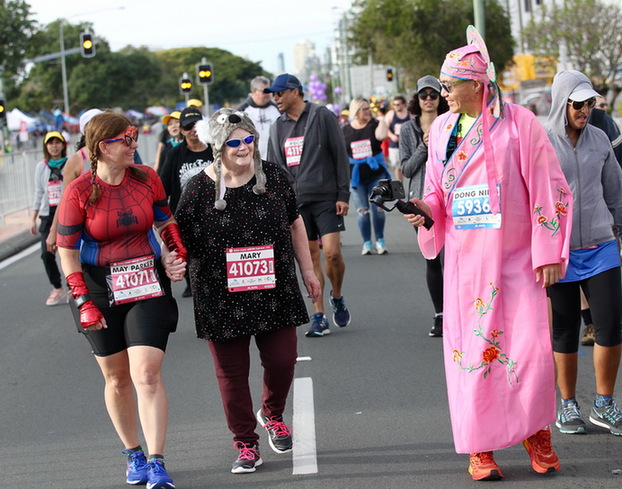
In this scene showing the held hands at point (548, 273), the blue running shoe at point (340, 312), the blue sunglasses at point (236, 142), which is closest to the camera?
the held hands at point (548, 273)

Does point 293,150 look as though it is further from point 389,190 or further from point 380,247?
point 380,247

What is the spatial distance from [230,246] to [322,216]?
10.5ft

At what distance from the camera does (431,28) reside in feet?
139

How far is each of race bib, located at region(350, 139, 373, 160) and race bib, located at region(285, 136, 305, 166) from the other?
4.69 m

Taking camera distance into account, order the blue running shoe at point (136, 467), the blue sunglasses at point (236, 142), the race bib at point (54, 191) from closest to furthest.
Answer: the blue sunglasses at point (236, 142) < the blue running shoe at point (136, 467) < the race bib at point (54, 191)

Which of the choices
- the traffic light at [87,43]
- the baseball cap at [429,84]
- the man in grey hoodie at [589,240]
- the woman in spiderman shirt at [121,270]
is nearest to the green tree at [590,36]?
the traffic light at [87,43]

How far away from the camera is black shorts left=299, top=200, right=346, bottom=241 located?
8195mm

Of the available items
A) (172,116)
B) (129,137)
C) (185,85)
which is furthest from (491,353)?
(185,85)

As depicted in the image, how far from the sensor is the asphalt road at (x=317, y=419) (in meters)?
5.09

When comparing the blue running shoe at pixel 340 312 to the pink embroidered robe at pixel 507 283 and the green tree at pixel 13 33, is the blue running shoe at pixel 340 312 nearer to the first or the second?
Answer: the pink embroidered robe at pixel 507 283

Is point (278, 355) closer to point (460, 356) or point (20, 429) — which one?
point (460, 356)

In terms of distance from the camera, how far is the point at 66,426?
249 inches

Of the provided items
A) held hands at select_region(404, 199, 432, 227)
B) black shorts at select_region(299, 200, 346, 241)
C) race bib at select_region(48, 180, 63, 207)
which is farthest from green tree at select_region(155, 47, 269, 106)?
held hands at select_region(404, 199, 432, 227)

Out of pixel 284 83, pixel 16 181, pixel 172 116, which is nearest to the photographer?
pixel 284 83
